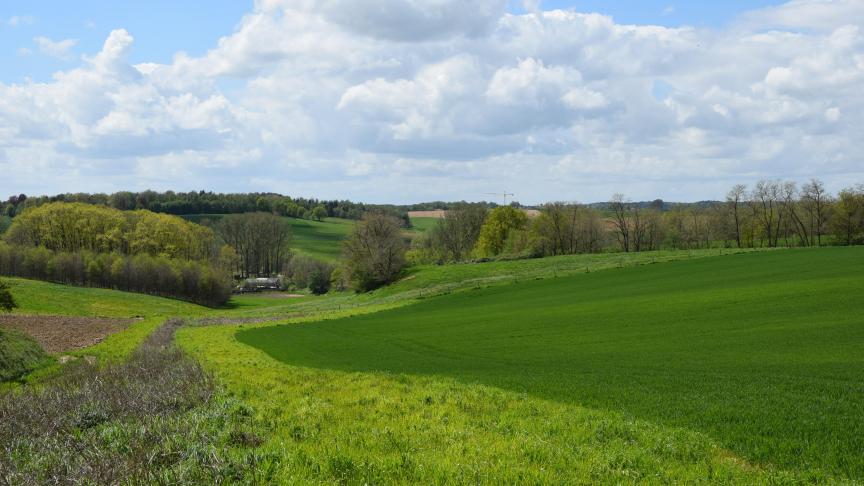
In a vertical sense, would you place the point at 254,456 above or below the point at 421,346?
above

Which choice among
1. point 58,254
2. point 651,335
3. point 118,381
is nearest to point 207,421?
point 118,381

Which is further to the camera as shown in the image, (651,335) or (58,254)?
(58,254)

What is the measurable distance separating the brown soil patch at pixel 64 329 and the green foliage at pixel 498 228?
67.7 m

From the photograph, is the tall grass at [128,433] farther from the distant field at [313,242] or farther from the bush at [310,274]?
the distant field at [313,242]

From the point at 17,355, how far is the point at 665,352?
2693 centimetres

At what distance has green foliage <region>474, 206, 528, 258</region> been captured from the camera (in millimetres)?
108500

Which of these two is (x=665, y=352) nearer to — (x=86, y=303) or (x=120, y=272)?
(x=86, y=303)

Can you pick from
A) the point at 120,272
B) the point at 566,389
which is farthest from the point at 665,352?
the point at 120,272

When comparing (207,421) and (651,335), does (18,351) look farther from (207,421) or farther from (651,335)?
(651,335)

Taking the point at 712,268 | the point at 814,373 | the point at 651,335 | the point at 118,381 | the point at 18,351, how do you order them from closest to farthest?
the point at 118,381 → the point at 814,373 → the point at 18,351 → the point at 651,335 → the point at 712,268

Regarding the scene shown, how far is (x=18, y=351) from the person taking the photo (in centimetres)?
2472

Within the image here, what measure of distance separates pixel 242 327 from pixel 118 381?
114 feet

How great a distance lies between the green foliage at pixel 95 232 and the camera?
356ft

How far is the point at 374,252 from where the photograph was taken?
85.3 meters
